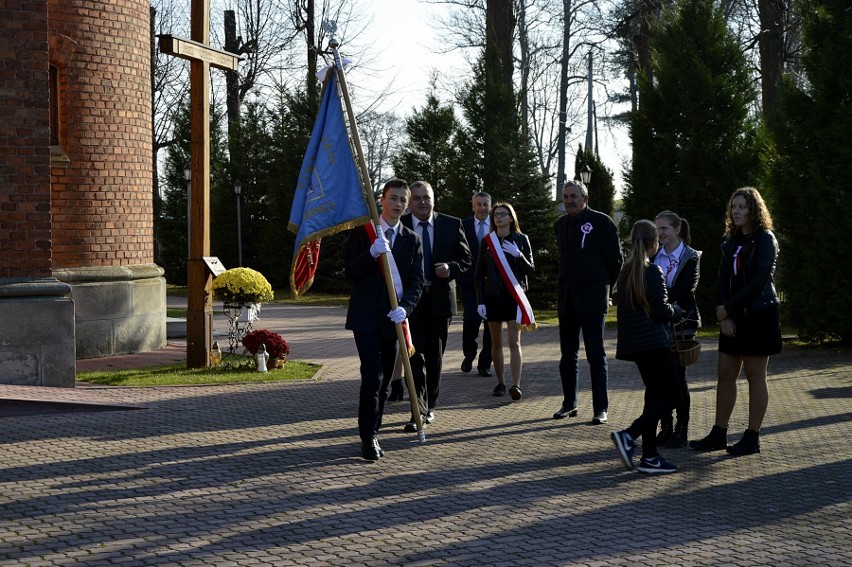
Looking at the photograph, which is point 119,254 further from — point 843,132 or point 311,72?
point 311,72

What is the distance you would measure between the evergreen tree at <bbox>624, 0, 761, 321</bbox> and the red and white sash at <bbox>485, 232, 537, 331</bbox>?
37.7 ft

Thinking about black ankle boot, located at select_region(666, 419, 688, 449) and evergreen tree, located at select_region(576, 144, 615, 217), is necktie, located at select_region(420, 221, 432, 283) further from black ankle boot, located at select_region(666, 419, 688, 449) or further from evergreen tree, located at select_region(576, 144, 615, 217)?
evergreen tree, located at select_region(576, 144, 615, 217)

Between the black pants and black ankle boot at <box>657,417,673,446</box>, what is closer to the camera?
the black pants

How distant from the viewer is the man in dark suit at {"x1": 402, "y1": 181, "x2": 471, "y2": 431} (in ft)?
30.6

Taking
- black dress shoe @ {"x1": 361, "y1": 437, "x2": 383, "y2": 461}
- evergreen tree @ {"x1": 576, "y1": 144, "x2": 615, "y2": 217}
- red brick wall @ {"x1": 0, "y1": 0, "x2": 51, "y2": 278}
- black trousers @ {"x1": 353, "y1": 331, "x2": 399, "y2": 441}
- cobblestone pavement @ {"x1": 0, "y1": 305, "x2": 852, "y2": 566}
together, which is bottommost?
cobblestone pavement @ {"x1": 0, "y1": 305, "x2": 852, "y2": 566}

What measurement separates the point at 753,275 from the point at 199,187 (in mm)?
7001

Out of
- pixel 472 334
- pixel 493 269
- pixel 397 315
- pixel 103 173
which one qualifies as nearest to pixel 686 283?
pixel 397 315

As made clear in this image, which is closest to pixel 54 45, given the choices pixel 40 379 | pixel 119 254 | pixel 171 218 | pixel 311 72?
pixel 119 254

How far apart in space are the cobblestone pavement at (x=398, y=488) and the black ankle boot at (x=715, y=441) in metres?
0.13

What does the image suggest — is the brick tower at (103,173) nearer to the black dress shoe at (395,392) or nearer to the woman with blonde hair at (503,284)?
the black dress shoe at (395,392)

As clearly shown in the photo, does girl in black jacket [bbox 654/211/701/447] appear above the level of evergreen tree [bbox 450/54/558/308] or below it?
below

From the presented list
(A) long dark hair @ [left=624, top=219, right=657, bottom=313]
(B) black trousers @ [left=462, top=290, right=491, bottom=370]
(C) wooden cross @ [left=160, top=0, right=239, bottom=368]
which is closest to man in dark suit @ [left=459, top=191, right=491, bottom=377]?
(B) black trousers @ [left=462, top=290, right=491, bottom=370]

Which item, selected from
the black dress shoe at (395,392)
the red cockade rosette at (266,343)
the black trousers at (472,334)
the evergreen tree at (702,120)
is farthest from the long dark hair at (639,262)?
the evergreen tree at (702,120)

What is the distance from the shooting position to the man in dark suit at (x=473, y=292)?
40.5ft
